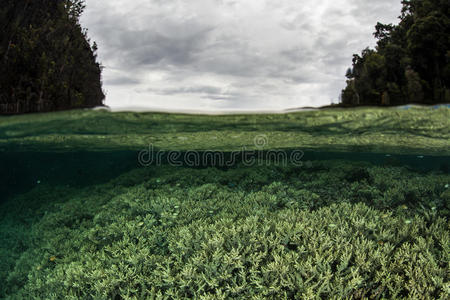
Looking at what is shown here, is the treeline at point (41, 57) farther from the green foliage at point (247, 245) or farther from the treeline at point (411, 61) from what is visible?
the treeline at point (411, 61)

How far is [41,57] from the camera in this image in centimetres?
1317

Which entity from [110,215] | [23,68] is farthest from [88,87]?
[110,215]

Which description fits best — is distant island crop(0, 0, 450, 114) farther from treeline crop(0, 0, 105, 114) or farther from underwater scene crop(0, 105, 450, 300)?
underwater scene crop(0, 105, 450, 300)

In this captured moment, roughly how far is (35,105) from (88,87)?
4.28 meters

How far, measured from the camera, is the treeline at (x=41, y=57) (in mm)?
12578

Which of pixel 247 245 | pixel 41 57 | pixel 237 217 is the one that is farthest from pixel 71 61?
pixel 247 245

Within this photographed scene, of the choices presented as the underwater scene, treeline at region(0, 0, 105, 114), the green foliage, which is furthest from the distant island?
the green foliage

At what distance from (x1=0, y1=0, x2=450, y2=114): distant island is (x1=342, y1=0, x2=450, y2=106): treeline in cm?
7

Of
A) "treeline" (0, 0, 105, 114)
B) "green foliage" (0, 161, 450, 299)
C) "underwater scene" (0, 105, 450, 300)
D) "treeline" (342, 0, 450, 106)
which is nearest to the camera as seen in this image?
"green foliage" (0, 161, 450, 299)

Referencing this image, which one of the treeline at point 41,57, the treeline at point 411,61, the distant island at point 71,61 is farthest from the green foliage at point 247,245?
the treeline at point 411,61

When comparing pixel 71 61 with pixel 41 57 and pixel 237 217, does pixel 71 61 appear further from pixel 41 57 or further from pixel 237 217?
pixel 237 217

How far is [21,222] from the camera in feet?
34.3

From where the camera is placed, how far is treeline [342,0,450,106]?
72.4 feet

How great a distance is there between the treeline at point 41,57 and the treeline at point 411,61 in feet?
59.5
